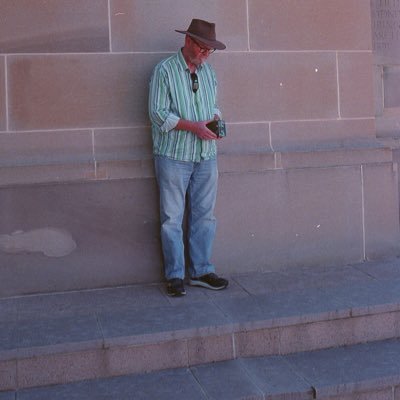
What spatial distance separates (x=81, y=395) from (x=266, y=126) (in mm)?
2785

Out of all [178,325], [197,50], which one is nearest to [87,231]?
[178,325]

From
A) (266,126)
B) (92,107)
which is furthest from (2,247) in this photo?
(266,126)

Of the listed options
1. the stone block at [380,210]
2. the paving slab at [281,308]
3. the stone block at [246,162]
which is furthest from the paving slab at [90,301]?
the stone block at [380,210]

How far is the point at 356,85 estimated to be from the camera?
603cm

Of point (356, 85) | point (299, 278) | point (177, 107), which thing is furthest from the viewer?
point (356, 85)

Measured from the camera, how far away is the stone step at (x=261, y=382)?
397 cm

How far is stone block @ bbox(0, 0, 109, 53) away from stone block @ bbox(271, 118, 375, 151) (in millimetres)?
1623

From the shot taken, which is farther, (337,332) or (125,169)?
(125,169)

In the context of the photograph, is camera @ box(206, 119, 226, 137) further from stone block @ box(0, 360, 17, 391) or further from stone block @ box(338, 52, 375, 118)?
stone block @ box(0, 360, 17, 391)

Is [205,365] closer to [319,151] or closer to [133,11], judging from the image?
[319,151]

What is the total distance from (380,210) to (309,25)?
5.69 ft

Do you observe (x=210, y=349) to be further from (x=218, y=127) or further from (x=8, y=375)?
(x=218, y=127)

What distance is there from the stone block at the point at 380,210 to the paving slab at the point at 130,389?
2.54m

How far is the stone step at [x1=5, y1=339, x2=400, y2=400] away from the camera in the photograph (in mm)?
3967
